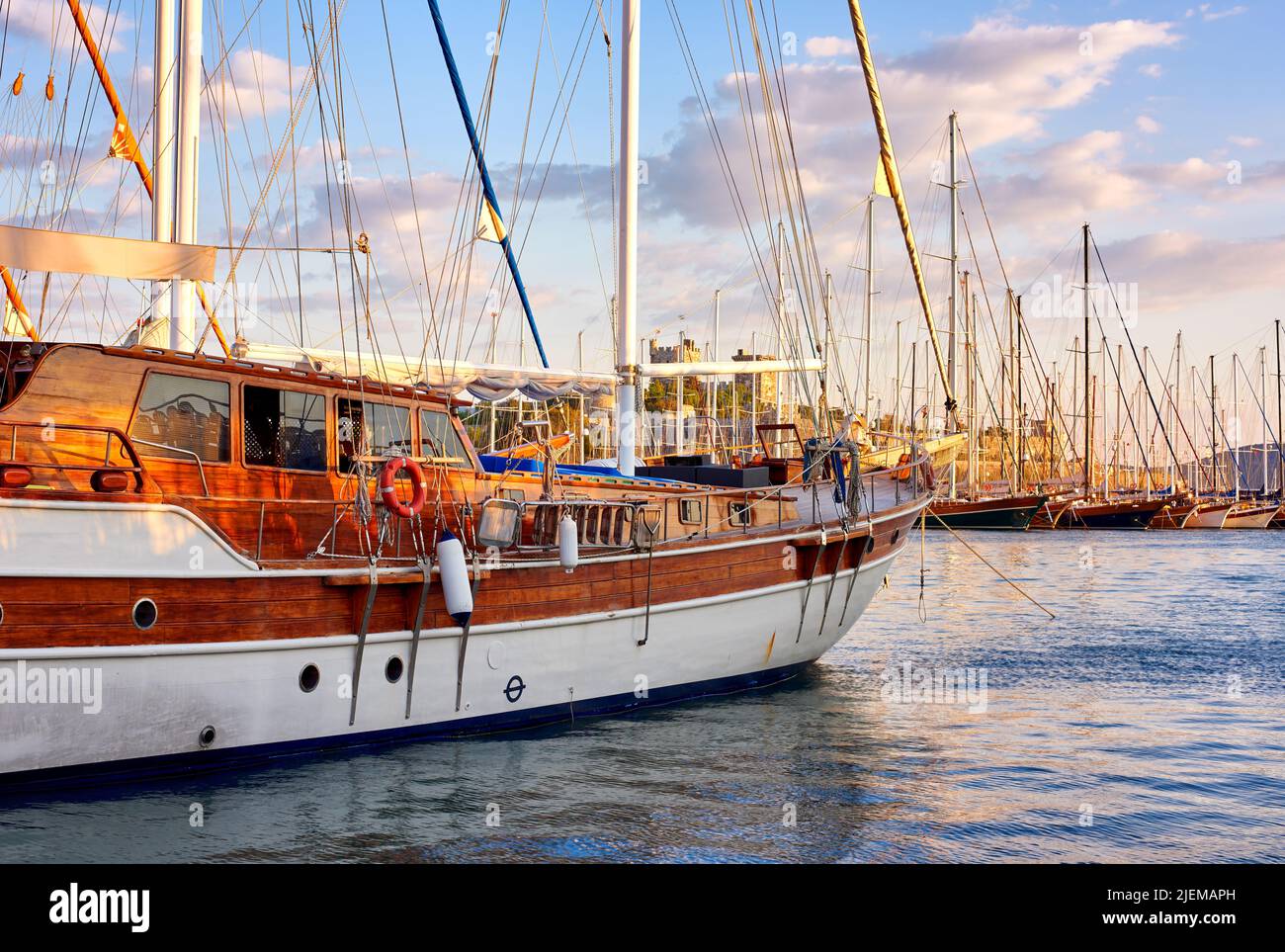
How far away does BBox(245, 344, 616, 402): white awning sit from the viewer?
14656 millimetres

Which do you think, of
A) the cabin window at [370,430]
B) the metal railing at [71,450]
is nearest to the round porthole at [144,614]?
the metal railing at [71,450]

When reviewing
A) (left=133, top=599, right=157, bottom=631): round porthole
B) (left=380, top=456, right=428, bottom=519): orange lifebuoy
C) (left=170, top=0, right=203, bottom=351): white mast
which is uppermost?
(left=170, top=0, right=203, bottom=351): white mast

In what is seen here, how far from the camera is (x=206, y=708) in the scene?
10102 mm

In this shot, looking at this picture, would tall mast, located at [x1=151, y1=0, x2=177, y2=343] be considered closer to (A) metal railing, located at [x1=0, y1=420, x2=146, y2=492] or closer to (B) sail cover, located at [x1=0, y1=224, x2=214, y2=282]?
(B) sail cover, located at [x1=0, y1=224, x2=214, y2=282]

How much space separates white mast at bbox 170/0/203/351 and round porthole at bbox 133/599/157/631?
16.3ft

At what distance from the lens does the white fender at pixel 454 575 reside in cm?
1091

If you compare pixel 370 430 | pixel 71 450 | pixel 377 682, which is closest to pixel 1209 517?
pixel 370 430

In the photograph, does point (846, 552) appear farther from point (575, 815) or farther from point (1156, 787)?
point (575, 815)

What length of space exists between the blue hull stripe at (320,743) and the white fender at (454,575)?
1.50 meters

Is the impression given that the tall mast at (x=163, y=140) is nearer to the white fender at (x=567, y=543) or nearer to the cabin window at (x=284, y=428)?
the cabin window at (x=284, y=428)

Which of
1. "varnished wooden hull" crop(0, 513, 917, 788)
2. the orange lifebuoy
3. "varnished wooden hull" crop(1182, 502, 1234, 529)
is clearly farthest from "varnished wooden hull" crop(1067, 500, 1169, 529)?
the orange lifebuoy

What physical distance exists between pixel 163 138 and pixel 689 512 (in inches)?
329
